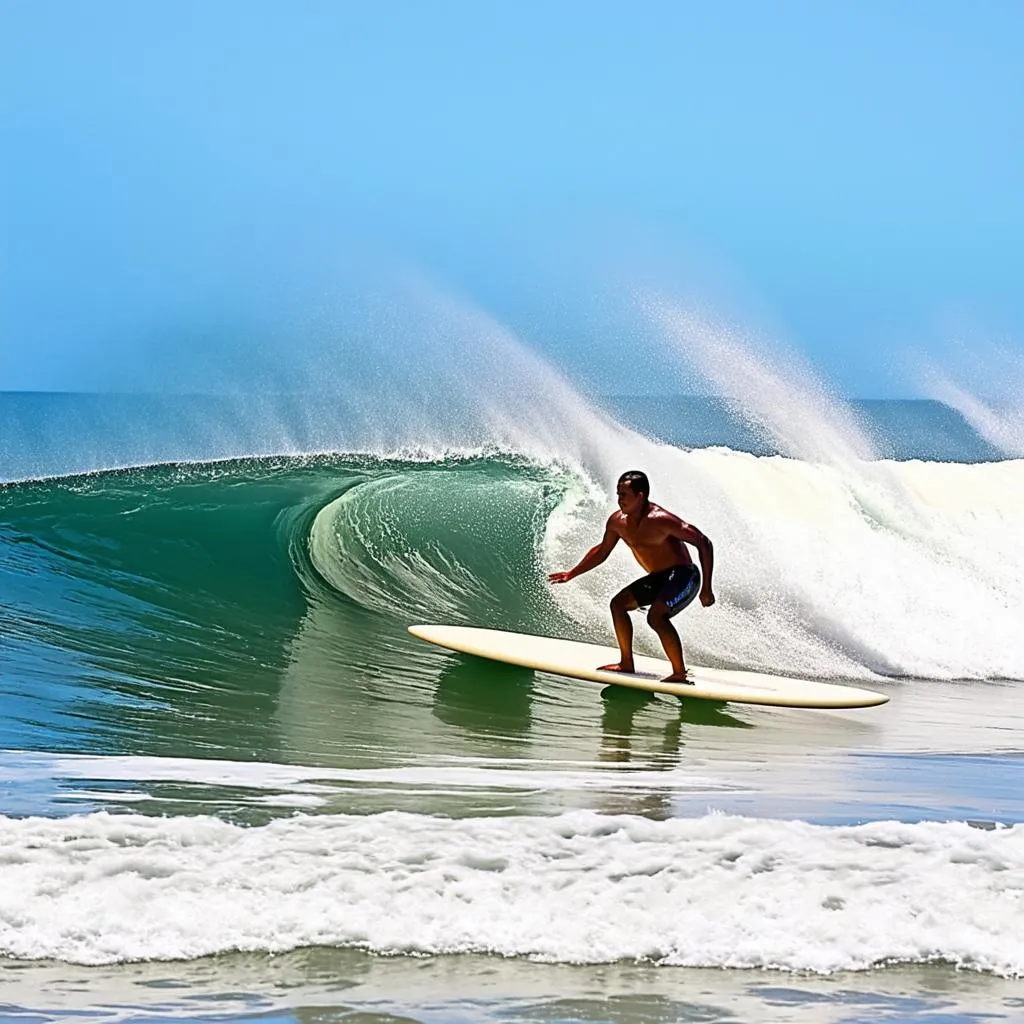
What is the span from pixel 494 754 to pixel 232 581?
4467mm

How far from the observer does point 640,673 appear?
26.5 feet

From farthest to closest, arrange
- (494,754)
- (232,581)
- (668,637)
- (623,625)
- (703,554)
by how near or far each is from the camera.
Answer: (232,581), (623,625), (668,637), (703,554), (494,754)

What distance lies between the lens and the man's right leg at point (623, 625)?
793 cm

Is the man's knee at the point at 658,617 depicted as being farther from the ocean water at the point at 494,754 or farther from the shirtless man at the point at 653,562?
the ocean water at the point at 494,754

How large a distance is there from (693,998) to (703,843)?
992 millimetres

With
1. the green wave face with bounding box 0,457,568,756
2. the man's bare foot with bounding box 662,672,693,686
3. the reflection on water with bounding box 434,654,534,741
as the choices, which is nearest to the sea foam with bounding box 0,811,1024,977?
the green wave face with bounding box 0,457,568,756

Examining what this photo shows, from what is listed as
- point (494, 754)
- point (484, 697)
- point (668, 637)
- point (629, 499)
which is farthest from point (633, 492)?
point (494, 754)

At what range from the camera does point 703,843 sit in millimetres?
4797

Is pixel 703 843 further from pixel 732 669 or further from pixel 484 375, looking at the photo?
pixel 484 375

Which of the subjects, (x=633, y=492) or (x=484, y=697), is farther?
(x=484, y=697)

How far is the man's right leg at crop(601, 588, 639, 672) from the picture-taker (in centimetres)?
793

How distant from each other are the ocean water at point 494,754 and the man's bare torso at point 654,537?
77cm

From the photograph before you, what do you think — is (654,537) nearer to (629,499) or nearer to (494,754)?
(629,499)

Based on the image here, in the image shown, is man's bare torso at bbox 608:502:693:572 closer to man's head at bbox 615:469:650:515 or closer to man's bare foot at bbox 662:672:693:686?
man's head at bbox 615:469:650:515
